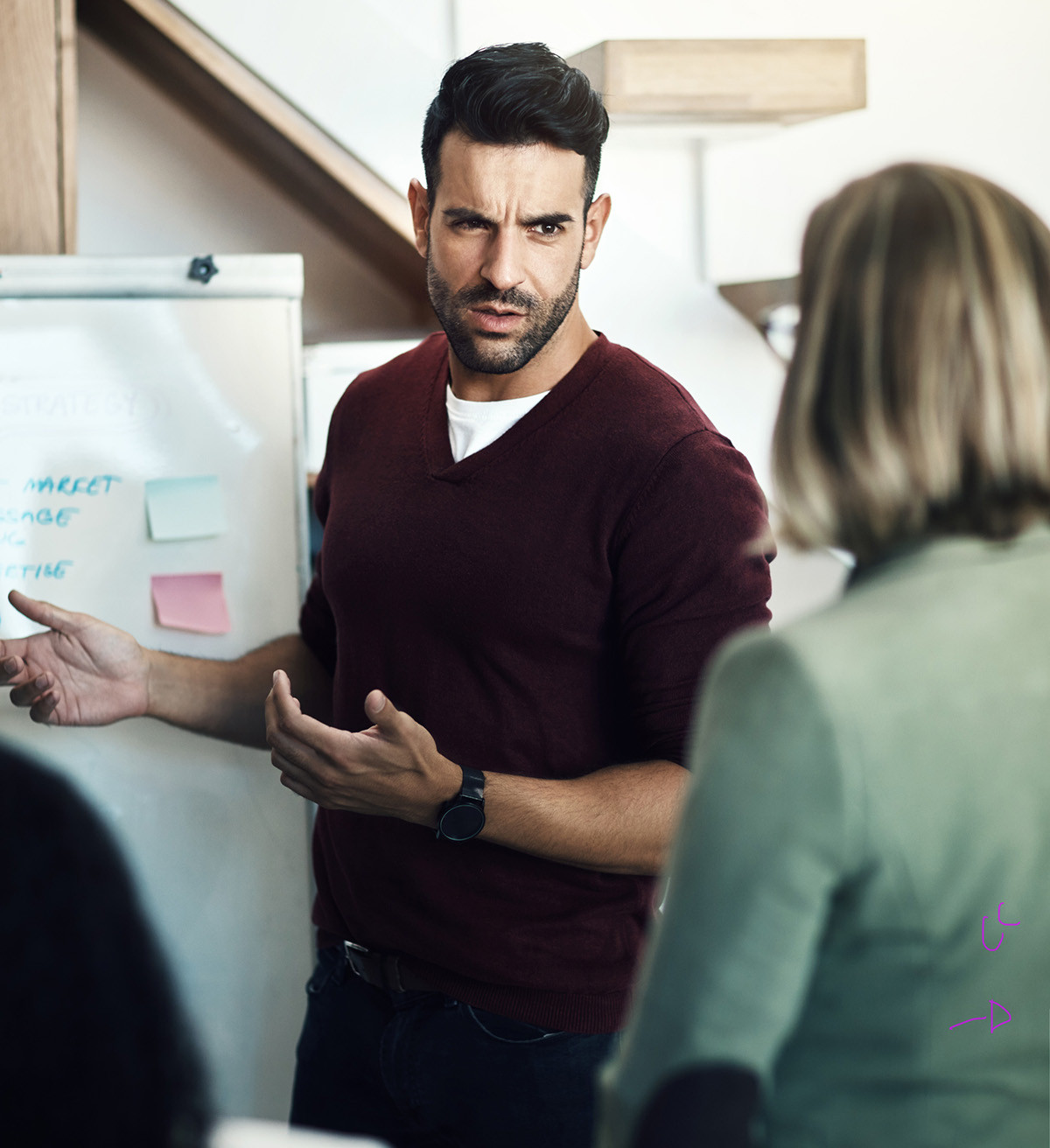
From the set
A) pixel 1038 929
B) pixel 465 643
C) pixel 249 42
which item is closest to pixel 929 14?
pixel 249 42

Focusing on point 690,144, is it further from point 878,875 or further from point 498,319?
point 878,875

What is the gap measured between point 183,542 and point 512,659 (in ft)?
1.85

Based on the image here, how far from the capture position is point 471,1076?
0.99 meters

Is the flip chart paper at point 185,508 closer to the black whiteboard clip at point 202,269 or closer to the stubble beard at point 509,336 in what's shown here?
the black whiteboard clip at point 202,269

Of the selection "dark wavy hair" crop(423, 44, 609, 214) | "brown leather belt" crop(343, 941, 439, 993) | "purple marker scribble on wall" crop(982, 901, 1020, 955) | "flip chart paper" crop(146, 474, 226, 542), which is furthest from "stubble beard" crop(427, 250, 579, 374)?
"purple marker scribble on wall" crop(982, 901, 1020, 955)

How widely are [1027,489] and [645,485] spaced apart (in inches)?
19.3

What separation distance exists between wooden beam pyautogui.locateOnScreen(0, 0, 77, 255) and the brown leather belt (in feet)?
3.54

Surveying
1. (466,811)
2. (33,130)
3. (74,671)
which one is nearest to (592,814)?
(466,811)

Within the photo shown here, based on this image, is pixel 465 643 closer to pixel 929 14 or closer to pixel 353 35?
pixel 353 35

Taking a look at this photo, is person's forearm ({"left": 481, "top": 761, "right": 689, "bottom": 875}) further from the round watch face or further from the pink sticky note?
the pink sticky note

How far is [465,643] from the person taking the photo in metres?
1.01

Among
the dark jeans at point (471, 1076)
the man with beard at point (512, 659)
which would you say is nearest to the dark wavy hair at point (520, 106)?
the man with beard at point (512, 659)

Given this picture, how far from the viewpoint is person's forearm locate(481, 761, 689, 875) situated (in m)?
0.94

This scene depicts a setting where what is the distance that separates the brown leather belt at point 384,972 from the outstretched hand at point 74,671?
375 mm
